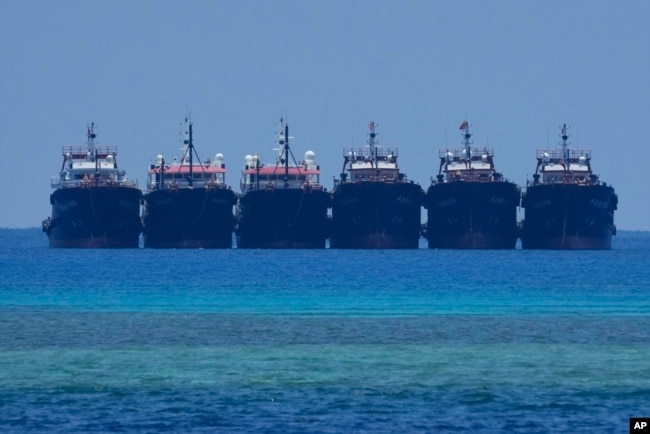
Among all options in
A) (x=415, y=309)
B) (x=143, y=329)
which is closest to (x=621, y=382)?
(x=143, y=329)

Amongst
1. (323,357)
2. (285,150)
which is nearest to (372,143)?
(285,150)

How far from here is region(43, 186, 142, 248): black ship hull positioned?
127 m

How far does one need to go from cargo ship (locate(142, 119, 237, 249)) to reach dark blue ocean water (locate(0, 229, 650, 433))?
41955 millimetres

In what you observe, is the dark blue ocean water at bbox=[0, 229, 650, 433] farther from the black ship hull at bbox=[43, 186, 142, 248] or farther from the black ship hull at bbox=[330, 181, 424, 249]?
the black ship hull at bbox=[43, 186, 142, 248]

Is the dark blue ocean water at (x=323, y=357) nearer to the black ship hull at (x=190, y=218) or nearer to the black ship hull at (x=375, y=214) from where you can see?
the black ship hull at (x=375, y=214)

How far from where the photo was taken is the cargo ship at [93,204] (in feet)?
417

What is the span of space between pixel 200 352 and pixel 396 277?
1912 inches

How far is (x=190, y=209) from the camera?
4980 inches

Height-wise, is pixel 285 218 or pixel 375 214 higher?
pixel 375 214

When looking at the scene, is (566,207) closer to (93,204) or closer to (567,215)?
(567,215)

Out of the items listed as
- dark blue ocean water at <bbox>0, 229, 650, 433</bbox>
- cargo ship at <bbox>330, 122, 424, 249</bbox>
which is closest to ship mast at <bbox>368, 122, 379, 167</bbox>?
cargo ship at <bbox>330, 122, 424, 249</bbox>

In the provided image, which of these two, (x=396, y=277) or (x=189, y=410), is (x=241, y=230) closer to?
(x=396, y=277)

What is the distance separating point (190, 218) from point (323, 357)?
282 ft

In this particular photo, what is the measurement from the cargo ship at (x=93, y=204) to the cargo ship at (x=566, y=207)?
31051mm
